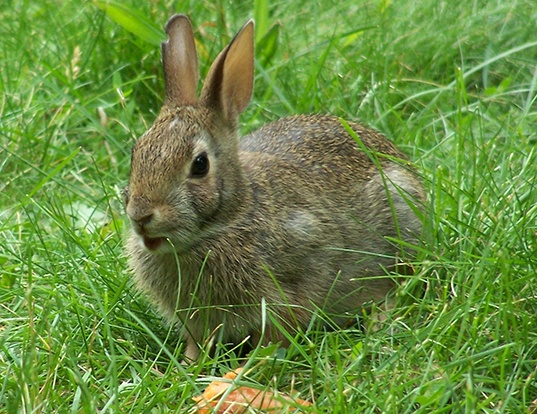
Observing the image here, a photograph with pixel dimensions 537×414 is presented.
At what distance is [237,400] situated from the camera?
3664 mm

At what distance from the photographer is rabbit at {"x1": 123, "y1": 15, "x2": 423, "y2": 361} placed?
13.4ft

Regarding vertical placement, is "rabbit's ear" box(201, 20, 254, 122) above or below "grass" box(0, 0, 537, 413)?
above

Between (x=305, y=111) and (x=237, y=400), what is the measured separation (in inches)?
96.4

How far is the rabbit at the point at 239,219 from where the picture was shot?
4.09 meters

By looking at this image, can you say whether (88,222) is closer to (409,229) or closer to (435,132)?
(409,229)

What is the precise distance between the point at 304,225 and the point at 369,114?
4.59ft

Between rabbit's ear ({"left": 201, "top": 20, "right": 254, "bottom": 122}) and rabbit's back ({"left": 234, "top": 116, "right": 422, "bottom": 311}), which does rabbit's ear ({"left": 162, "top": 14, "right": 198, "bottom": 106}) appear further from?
rabbit's back ({"left": 234, "top": 116, "right": 422, "bottom": 311})

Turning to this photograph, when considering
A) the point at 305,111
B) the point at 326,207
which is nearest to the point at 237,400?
the point at 326,207

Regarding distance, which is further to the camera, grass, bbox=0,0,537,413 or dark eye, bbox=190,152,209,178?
dark eye, bbox=190,152,209,178

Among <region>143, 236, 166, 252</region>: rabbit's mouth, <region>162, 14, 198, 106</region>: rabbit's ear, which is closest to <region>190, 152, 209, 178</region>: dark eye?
<region>143, 236, 166, 252</region>: rabbit's mouth

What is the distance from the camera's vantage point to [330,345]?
4.11m

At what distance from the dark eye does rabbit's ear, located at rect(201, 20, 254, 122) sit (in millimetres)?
322

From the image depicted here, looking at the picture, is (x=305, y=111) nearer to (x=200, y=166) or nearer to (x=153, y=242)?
(x=200, y=166)

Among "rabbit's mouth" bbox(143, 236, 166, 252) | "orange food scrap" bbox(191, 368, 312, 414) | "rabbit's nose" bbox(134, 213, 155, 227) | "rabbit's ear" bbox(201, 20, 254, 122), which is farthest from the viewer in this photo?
"rabbit's ear" bbox(201, 20, 254, 122)
